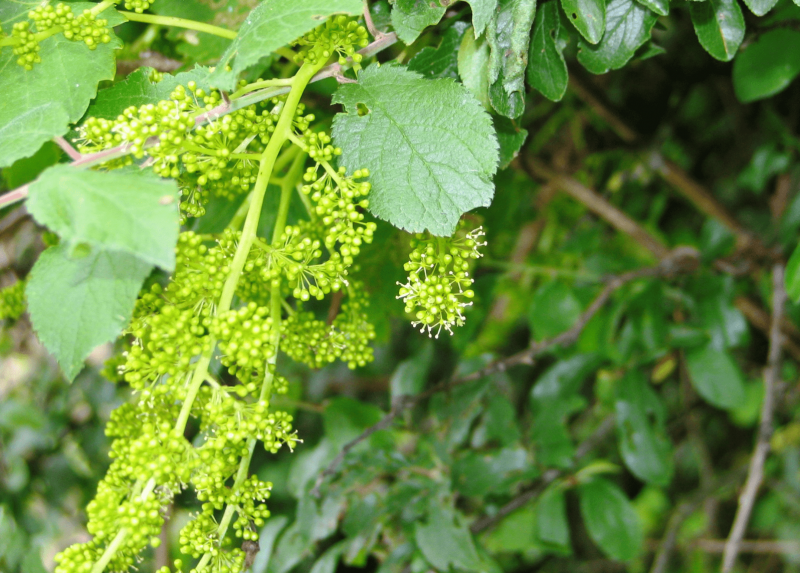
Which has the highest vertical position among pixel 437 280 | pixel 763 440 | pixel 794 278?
pixel 437 280

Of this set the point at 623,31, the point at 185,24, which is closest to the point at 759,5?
the point at 623,31

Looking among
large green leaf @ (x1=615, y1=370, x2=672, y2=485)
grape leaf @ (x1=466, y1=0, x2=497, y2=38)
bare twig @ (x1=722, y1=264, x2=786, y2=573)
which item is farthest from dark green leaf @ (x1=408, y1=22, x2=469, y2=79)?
bare twig @ (x1=722, y1=264, x2=786, y2=573)

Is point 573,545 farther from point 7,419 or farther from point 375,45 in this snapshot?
point 375,45

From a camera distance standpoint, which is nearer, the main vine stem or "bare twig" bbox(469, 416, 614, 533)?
the main vine stem

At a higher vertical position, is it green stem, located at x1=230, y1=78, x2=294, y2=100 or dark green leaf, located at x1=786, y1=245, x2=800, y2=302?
green stem, located at x1=230, y1=78, x2=294, y2=100

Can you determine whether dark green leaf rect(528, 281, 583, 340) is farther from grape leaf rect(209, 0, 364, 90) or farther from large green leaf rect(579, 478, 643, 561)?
grape leaf rect(209, 0, 364, 90)

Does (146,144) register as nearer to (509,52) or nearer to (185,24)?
(185,24)

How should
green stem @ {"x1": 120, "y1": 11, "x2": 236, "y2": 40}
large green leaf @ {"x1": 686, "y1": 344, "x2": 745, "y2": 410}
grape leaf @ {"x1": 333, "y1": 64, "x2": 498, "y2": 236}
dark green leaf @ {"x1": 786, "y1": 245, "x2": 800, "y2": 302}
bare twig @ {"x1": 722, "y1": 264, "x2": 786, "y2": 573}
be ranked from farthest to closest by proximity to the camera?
large green leaf @ {"x1": 686, "y1": 344, "x2": 745, "y2": 410}, bare twig @ {"x1": 722, "y1": 264, "x2": 786, "y2": 573}, dark green leaf @ {"x1": 786, "y1": 245, "x2": 800, "y2": 302}, green stem @ {"x1": 120, "y1": 11, "x2": 236, "y2": 40}, grape leaf @ {"x1": 333, "y1": 64, "x2": 498, "y2": 236}
